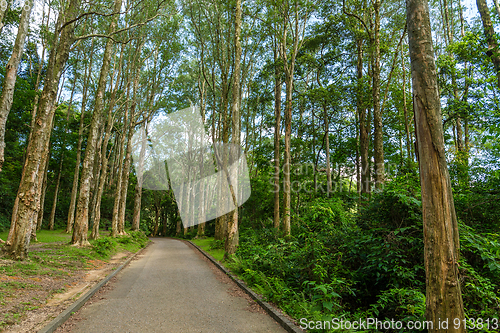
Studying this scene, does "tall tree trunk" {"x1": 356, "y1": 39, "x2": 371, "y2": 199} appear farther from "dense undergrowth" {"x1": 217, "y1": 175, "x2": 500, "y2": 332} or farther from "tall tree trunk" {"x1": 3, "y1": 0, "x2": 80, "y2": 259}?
"tall tree trunk" {"x1": 3, "y1": 0, "x2": 80, "y2": 259}

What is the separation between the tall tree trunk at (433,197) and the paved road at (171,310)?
2404 millimetres

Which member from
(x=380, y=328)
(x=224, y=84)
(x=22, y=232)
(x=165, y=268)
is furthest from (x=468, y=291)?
(x=224, y=84)

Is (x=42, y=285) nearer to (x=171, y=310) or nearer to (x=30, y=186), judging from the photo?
(x=30, y=186)

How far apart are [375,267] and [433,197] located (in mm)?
2614

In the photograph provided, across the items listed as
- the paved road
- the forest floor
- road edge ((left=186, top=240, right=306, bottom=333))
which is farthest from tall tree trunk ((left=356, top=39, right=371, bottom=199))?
the forest floor

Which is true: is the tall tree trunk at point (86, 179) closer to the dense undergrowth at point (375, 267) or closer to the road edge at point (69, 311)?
the road edge at point (69, 311)

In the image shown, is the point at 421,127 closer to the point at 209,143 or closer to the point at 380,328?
the point at 380,328

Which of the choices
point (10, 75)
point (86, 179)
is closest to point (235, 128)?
point (86, 179)

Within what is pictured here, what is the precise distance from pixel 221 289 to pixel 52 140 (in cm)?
2292

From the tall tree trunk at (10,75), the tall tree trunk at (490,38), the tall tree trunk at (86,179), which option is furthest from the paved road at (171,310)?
the tall tree trunk at (490,38)

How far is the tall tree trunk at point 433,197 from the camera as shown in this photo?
3.32 m

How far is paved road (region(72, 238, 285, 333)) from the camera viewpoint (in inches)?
178

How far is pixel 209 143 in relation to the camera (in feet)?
95.5

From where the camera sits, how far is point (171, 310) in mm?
5383
